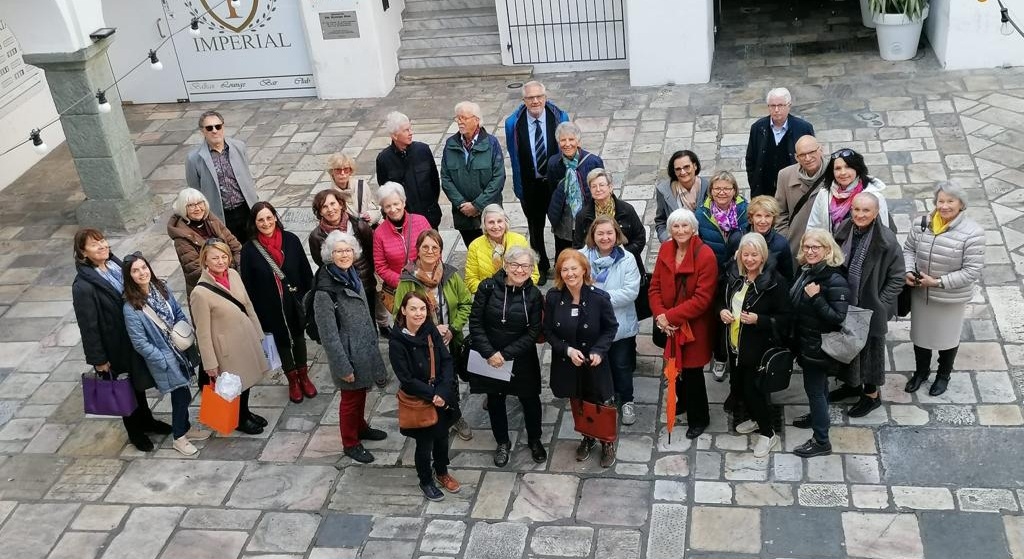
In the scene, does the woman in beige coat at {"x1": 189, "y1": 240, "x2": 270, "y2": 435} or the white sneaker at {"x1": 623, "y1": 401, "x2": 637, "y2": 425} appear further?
the white sneaker at {"x1": 623, "y1": 401, "x2": 637, "y2": 425}

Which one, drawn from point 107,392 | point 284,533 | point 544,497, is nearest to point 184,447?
point 107,392

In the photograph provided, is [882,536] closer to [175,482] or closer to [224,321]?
[224,321]

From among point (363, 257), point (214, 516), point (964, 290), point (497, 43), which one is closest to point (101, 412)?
point (214, 516)

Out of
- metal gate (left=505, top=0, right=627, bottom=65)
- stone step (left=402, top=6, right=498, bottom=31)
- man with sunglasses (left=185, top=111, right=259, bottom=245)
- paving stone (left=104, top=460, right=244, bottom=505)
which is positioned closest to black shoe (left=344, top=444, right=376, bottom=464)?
paving stone (left=104, top=460, right=244, bottom=505)

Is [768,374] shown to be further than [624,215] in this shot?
No

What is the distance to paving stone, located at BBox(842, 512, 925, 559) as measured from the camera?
19.1 ft

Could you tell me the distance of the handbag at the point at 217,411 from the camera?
709 centimetres

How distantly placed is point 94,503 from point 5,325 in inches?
124

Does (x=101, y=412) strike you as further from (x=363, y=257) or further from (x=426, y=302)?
(x=426, y=302)

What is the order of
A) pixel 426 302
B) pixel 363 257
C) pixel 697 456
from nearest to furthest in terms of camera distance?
pixel 426 302 < pixel 697 456 < pixel 363 257

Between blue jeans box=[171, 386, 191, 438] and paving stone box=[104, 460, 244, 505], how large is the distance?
22 centimetres

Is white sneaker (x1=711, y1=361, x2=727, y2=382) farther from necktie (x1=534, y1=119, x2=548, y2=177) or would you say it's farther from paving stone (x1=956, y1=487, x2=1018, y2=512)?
necktie (x1=534, y1=119, x2=548, y2=177)

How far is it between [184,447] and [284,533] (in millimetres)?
1259

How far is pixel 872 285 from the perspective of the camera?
21.0 feet
